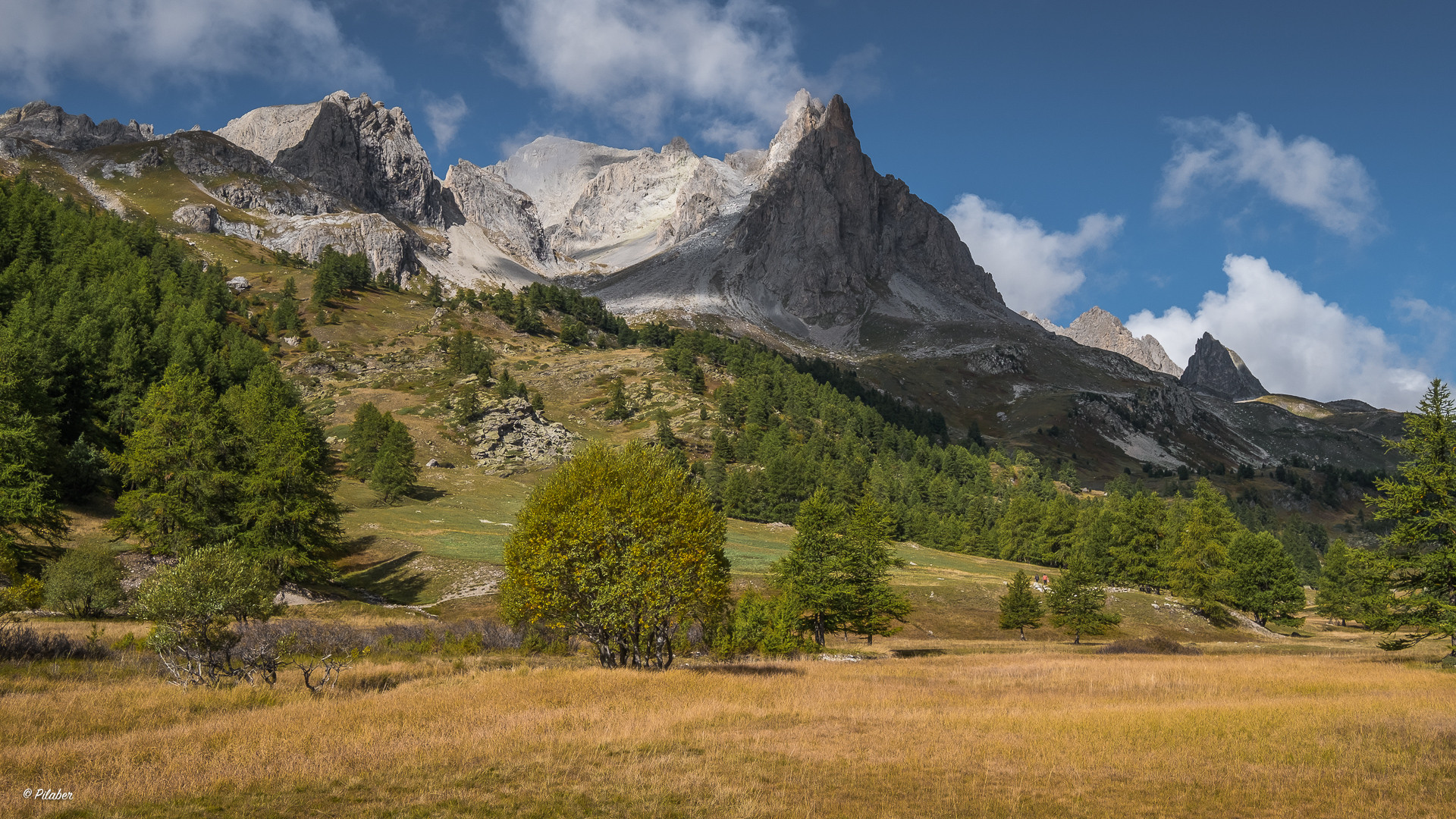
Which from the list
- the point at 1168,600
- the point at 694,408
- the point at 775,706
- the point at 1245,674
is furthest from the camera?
the point at 694,408

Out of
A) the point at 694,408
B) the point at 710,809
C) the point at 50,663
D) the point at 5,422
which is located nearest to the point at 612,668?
the point at 710,809

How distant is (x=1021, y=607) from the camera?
5944cm

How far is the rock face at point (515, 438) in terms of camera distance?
121 meters

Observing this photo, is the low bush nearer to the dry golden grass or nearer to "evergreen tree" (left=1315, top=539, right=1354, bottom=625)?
the dry golden grass

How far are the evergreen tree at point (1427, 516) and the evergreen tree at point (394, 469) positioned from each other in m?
88.2

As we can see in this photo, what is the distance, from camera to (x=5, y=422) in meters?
43.3

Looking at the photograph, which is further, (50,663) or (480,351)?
(480,351)

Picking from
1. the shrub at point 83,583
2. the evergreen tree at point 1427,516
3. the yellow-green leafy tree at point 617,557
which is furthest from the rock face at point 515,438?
the evergreen tree at point 1427,516

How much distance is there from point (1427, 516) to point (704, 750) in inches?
1467

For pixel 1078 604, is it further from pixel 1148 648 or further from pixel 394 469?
pixel 394 469

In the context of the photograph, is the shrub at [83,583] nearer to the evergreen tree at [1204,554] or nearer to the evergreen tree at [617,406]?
the evergreen tree at [1204,554]

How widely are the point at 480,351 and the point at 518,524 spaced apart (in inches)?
5421

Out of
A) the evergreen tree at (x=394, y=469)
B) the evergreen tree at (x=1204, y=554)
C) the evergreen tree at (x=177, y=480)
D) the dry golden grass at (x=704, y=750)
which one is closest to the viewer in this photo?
the dry golden grass at (x=704, y=750)

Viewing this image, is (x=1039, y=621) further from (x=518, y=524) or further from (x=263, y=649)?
(x=263, y=649)
